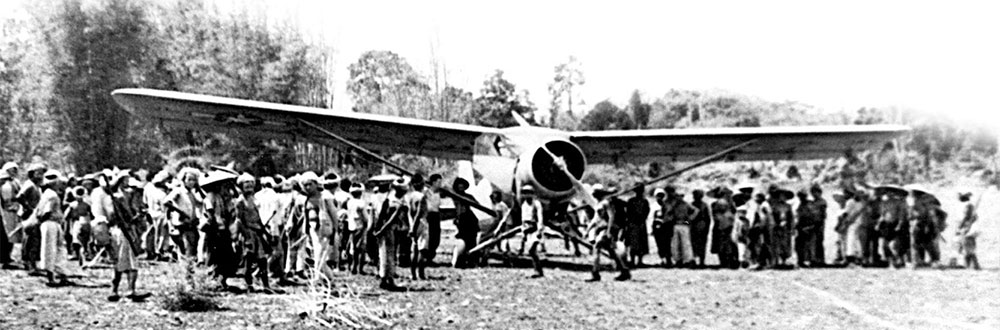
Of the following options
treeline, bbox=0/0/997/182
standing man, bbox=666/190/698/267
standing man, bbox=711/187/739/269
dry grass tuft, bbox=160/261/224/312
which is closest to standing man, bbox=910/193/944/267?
standing man, bbox=711/187/739/269

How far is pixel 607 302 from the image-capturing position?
33.5 feet

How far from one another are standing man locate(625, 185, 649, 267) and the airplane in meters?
0.60

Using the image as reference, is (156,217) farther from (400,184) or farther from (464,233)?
(400,184)

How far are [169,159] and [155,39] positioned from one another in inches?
195

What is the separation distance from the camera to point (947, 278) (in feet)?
35.2

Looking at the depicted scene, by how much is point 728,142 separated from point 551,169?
4732 millimetres

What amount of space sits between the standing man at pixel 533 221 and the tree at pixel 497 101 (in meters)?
33.4

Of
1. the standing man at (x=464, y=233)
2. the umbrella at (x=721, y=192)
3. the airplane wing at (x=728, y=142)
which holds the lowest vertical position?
the standing man at (x=464, y=233)

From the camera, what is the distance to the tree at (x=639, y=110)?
48.2m

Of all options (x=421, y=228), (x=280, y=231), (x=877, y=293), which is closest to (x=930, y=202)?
(x=877, y=293)

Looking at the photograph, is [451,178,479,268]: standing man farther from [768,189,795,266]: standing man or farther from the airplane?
[768,189,795,266]: standing man

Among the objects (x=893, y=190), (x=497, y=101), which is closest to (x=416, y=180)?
(x=893, y=190)

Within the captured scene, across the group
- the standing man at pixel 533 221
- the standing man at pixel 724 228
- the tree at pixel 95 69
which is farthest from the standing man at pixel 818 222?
the tree at pixel 95 69

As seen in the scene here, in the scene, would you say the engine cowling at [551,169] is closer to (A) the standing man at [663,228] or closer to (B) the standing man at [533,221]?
(B) the standing man at [533,221]
